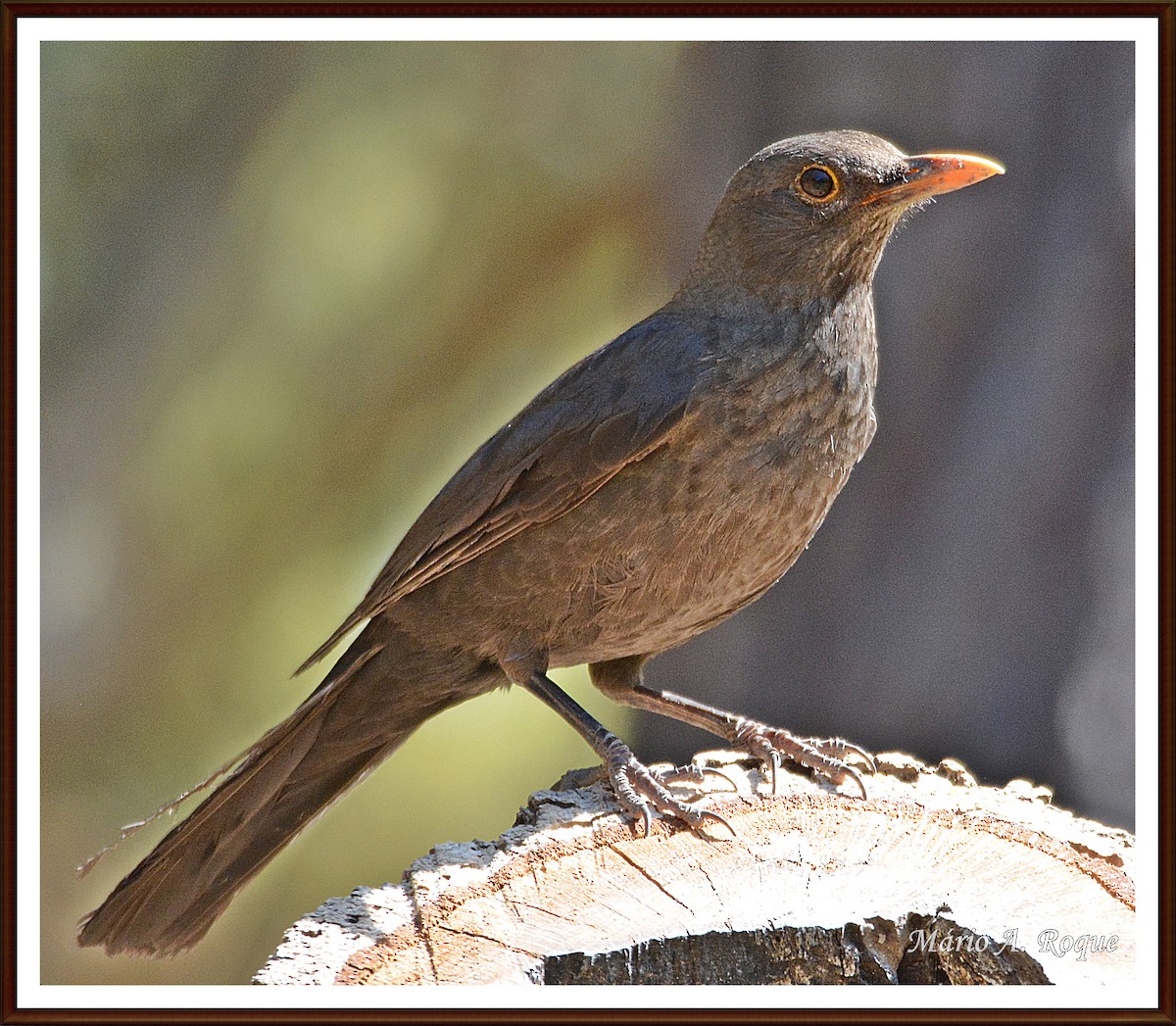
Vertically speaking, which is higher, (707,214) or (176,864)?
(707,214)

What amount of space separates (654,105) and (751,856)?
9.71ft

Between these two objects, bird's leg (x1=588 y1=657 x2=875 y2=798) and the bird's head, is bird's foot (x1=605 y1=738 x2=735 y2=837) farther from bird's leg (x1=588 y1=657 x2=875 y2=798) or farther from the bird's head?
the bird's head

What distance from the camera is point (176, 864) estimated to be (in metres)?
3.77

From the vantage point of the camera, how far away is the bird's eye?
11.9ft

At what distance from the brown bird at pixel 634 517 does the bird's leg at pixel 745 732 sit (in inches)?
0.5

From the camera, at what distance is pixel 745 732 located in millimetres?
Answer: 3982

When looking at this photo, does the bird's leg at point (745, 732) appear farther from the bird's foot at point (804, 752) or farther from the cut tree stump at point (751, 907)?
the cut tree stump at point (751, 907)

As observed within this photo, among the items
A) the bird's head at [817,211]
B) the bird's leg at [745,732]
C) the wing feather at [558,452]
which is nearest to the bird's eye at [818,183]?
the bird's head at [817,211]

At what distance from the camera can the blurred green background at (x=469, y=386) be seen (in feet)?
14.6

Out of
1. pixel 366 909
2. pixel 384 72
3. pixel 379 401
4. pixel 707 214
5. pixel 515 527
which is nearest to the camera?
pixel 366 909

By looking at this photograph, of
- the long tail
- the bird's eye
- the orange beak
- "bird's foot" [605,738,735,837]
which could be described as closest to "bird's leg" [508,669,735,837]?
"bird's foot" [605,738,735,837]

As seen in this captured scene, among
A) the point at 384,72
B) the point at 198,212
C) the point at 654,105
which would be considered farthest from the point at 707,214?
the point at 198,212

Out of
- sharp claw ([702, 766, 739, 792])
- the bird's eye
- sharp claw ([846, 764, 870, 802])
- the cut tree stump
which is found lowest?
the cut tree stump

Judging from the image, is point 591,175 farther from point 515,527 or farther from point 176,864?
point 176,864
